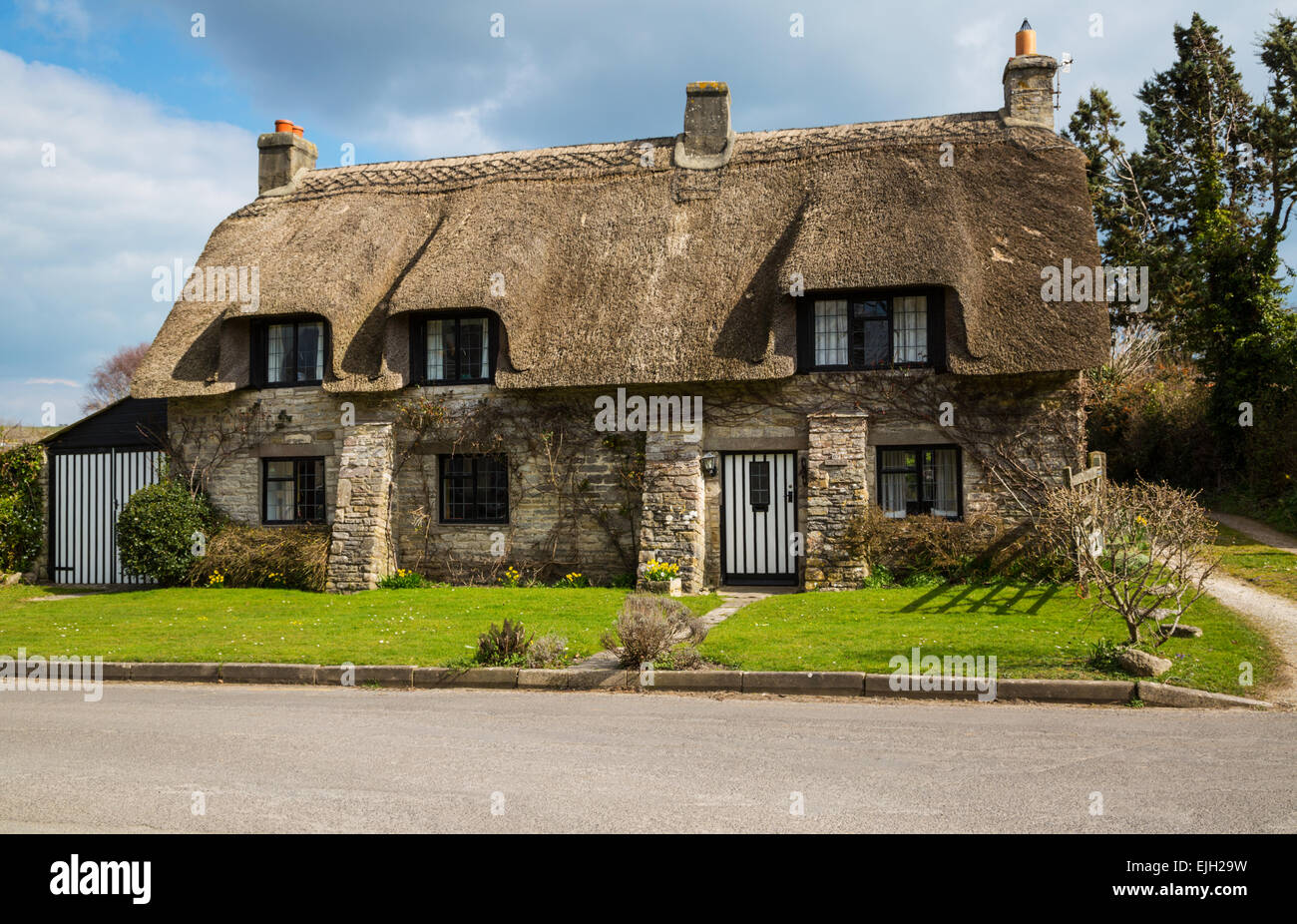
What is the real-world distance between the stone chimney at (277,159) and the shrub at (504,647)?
15071 millimetres

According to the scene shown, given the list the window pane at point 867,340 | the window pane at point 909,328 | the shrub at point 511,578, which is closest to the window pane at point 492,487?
the shrub at point 511,578

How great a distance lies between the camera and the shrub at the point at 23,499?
20.0m

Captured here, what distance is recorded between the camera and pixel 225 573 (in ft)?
59.7

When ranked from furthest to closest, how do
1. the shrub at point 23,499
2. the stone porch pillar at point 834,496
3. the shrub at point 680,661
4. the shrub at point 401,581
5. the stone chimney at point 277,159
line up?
1. the stone chimney at point 277,159
2. the shrub at point 23,499
3. the shrub at point 401,581
4. the stone porch pillar at point 834,496
5. the shrub at point 680,661

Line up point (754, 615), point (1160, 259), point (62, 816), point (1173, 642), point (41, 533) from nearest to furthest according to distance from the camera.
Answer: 1. point (62, 816)
2. point (1173, 642)
3. point (754, 615)
4. point (41, 533)
5. point (1160, 259)

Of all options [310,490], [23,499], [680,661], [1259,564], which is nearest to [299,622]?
[310,490]

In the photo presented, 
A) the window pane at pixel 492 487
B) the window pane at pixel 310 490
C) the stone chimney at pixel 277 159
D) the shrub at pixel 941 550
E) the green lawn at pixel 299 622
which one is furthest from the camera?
the stone chimney at pixel 277 159

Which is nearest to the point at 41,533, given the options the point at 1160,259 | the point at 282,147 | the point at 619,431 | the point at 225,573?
the point at 225,573

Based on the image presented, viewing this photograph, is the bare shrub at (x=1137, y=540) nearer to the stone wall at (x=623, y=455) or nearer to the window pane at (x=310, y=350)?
the stone wall at (x=623, y=455)

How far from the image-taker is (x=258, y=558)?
1806cm

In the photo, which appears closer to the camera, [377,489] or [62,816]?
[62,816]

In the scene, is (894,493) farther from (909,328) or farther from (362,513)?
(362,513)

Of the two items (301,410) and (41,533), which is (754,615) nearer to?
(301,410)

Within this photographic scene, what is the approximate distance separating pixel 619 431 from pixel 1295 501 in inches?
525
